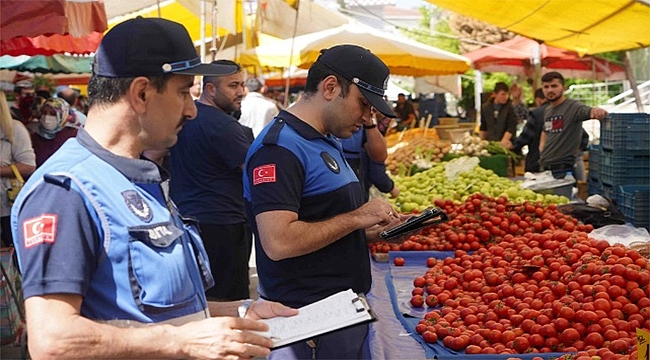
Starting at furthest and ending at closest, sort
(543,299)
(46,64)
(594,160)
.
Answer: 1. (46,64)
2. (594,160)
3. (543,299)

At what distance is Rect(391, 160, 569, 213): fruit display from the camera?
7672mm

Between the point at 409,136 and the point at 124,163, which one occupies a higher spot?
the point at 124,163

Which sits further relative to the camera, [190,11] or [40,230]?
[190,11]

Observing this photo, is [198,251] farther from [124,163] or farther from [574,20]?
[574,20]

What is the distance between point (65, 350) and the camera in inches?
73.6

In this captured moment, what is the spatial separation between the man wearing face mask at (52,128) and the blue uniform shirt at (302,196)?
5521 millimetres

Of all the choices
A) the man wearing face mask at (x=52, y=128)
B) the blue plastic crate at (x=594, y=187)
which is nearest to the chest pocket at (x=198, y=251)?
the man wearing face mask at (x=52, y=128)

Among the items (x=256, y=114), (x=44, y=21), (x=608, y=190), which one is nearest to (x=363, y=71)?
(x=44, y=21)

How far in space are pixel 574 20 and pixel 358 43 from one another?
3303 millimetres

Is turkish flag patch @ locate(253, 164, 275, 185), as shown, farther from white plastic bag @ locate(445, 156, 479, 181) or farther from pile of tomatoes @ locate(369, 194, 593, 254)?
white plastic bag @ locate(445, 156, 479, 181)

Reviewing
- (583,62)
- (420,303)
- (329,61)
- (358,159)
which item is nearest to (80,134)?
(329,61)

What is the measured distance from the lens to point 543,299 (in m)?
4.30

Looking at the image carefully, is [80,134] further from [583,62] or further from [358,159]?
[583,62]

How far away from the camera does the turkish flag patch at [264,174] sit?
→ 10.5 feet
